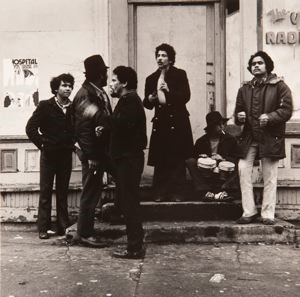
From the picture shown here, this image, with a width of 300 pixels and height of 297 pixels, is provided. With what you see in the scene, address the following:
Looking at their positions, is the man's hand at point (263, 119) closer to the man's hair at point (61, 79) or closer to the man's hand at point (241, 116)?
the man's hand at point (241, 116)

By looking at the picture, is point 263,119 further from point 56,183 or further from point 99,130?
point 56,183

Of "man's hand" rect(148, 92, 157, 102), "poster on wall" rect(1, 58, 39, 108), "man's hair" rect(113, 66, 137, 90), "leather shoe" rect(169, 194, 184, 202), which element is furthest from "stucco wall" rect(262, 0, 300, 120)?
"poster on wall" rect(1, 58, 39, 108)

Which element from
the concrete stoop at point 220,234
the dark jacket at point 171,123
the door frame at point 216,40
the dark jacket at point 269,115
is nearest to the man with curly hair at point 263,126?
the dark jacket at point 269,115

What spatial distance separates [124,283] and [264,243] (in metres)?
2.26

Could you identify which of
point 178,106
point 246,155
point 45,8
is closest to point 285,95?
point 246,155

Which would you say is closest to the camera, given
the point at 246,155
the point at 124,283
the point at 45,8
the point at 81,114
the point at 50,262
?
the point at 124,283

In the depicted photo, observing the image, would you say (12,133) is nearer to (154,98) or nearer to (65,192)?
Result: (65,192)

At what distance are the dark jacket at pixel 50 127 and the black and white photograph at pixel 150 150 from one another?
15 mm

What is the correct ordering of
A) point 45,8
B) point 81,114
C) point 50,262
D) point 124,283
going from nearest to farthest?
point 124,283 → point 50,262 → point 81,114 → point 45,8

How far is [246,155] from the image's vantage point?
24.5 ft

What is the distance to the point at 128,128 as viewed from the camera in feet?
20.9

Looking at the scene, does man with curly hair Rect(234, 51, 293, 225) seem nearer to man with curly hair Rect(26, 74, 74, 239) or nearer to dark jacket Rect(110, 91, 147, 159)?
dark jacket Rect(110, 91, 147, 159)

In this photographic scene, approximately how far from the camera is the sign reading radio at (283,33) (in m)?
8.41

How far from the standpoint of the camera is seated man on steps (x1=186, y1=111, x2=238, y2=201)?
25.4ft
